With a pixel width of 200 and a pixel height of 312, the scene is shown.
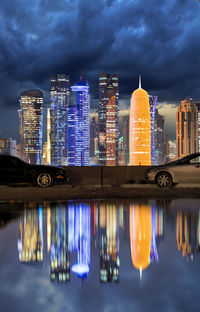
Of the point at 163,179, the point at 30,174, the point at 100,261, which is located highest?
the point at 30,174

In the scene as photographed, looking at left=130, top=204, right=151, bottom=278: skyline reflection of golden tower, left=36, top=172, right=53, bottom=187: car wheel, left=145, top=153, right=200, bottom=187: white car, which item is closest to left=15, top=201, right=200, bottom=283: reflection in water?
left=130, top=204, right=151, bottom=278: skyline reflection of golden tower

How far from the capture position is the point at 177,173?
19453 mm

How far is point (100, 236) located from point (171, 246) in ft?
4.71

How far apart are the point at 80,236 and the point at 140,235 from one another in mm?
1078

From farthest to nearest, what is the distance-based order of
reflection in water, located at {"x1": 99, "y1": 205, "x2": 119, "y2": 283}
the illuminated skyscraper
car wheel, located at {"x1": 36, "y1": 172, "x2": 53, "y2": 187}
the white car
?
car wheel, located at {"x1": 36, "y1": 172, "x2": 53, "y2": 187}
the white car
the illuminated skyscraper
reflection in water, located at {"x1": 99, "y1": 205, "x2": 119, "y2": 283}

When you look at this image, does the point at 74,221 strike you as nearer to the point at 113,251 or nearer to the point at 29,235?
the point at 29,235

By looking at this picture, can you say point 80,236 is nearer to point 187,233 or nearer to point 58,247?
point 58,247

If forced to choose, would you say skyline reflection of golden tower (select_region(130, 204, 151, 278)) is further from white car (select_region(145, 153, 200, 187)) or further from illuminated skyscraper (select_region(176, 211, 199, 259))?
white car (select_region(145, 153, 200, 187))

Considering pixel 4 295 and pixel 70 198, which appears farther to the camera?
pixel 70 198

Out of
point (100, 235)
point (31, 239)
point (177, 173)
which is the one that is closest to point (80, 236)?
point (100, 235)

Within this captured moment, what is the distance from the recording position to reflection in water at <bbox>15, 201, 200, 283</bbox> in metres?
6.20

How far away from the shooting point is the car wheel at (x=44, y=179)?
765 inches

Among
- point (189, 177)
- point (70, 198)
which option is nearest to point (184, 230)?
point (70, 198)

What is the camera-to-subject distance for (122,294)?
490cm
